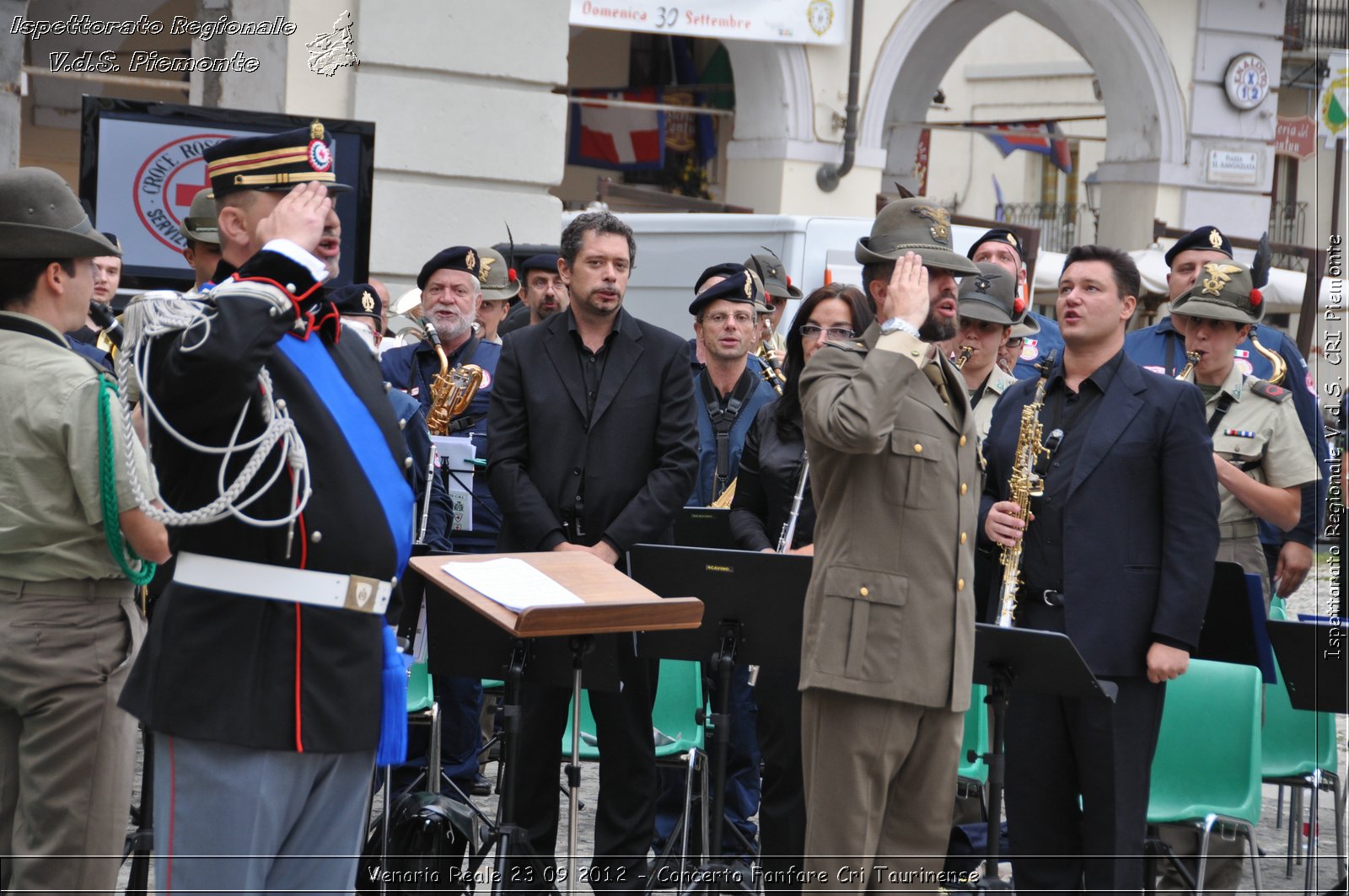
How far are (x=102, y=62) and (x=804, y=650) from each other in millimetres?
6397

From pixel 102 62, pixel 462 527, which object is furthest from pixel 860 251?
pixel 102 62

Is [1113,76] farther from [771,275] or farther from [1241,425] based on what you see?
Result: [1241,425]

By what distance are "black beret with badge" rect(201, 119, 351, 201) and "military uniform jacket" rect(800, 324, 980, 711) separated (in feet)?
5.06

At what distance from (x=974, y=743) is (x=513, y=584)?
2429mm

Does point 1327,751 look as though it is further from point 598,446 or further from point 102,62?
point 102,62

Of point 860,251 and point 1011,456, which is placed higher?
point 860,251

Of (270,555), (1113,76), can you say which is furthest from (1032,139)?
(270,555)

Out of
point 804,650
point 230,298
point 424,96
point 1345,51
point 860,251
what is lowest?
point 804,650

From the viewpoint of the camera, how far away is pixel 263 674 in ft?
10.3

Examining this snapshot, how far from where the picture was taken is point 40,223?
404 cm

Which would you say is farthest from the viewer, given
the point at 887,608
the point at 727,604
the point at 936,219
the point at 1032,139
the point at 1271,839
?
the point at 1032,139

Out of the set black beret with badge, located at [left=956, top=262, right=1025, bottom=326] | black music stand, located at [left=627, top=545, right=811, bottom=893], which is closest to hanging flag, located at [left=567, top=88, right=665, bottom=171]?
black beret with badge, located at [left=956, top=262, right=1025, bottom=326]

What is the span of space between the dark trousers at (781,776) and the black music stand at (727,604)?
44 centimetres

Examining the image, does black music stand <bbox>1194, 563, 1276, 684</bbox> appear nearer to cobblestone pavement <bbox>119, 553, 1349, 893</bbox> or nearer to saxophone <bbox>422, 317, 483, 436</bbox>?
cobblestone pavement <bbox>119, 553, 1349, 893</bbox>
